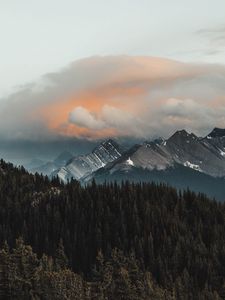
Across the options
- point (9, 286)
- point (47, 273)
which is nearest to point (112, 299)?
point (47, 273)

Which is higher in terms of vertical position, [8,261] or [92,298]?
[8,261]

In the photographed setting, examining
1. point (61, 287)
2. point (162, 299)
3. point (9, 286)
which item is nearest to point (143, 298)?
point (162, 299)

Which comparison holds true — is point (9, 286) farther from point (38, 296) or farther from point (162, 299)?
point (162, 299)

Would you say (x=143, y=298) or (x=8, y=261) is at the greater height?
(x=8, y=261)

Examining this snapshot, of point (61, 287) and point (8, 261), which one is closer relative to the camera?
Answer: point (61, 287)

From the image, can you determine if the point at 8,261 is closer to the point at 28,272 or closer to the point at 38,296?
the point at 28,272

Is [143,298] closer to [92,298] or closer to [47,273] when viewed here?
[92,298]

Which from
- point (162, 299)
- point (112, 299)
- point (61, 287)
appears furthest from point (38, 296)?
point (162, 299)

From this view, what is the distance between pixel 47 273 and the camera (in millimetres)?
196750

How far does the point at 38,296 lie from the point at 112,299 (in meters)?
29.4

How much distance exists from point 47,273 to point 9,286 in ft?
49.6

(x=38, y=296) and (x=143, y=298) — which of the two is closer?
(x=38, y=296)

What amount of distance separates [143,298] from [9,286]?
161ft

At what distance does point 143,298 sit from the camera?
19950 cm
